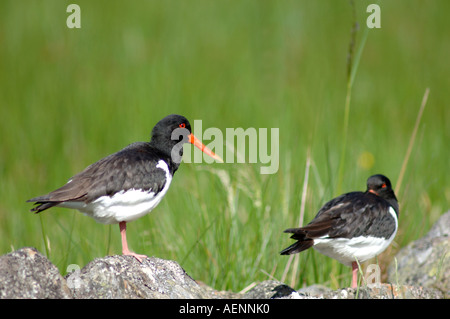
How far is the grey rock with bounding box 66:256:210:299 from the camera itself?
3.74 m

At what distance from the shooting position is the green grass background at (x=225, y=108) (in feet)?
21.3

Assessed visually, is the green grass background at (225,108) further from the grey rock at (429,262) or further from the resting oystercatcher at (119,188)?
the resting oystercatcher at (119,188)

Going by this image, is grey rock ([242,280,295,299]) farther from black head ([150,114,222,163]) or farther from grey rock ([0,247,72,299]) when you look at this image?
grey rock ([0,247,72,299])

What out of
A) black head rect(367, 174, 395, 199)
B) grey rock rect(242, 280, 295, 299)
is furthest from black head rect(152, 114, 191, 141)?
black head rect(367, 174, 395, 199)

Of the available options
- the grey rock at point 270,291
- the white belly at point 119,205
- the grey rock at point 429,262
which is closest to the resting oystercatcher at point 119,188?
the white belly at point 119,205

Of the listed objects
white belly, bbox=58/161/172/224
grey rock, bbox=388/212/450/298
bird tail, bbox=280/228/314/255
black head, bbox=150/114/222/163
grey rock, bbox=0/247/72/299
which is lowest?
grey rock, bbox=388/212/450/298

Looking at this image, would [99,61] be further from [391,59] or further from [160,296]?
[160,296]

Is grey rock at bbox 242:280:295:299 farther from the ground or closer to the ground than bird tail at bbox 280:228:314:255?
closer to the ground

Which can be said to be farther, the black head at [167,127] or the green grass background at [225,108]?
the green grass background at [225,108]

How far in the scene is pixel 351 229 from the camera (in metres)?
5.37

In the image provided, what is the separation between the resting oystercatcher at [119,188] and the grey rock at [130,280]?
0.21 meters

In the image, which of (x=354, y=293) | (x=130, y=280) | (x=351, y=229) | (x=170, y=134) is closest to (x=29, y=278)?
(x=130, y=280)

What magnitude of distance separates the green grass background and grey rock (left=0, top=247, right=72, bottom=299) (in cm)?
241

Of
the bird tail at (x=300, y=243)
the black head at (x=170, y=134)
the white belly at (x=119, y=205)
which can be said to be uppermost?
the black head at (x=170, y=134)
